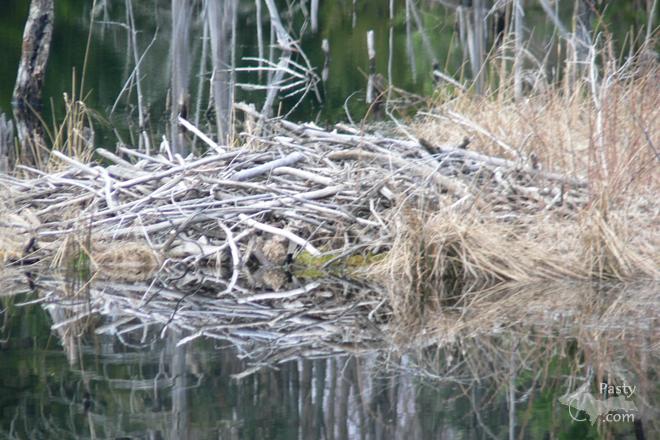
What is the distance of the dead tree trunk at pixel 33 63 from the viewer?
50.2 feet

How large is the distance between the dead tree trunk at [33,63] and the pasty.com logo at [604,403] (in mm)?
11168

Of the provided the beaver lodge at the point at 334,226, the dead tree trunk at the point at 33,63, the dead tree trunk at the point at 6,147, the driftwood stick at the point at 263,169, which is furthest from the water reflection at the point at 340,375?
the dead tree trunk at the point at 33,63

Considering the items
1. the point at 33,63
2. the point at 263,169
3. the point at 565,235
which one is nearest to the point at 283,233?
the point at 263,169

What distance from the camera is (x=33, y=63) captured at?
15477mm

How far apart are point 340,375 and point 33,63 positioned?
36.0 ft

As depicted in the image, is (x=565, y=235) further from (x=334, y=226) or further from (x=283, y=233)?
(x=283, y=233)

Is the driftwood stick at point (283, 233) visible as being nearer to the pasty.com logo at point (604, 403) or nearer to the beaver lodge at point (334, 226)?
the beaver lodge at point (334, 226)

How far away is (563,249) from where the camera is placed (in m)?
7.81

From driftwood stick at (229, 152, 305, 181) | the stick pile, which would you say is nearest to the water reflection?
the stick pile

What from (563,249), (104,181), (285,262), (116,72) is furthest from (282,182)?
(116,72)

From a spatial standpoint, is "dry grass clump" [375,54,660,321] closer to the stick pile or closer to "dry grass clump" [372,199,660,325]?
"dry grass clump" [372,199,660,325]

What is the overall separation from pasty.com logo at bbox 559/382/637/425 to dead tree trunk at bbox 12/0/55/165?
11168 mm

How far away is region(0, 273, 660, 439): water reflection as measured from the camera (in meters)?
4.93

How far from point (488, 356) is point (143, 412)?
182 centimetres
